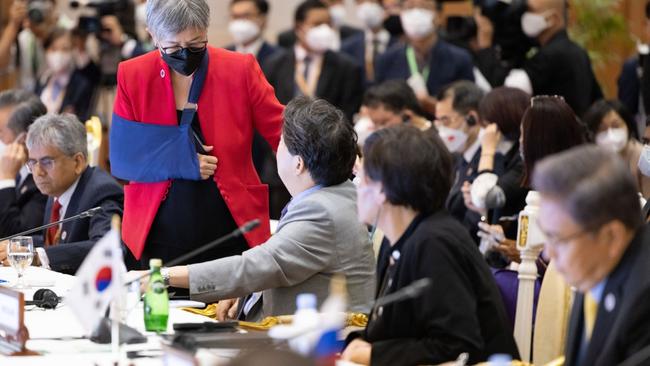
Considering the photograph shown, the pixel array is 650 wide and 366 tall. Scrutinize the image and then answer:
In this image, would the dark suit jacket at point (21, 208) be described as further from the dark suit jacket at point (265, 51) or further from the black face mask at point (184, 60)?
the dark suit jacket at point (265, 51)

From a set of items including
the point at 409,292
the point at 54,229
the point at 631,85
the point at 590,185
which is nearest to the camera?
the point at 590,185

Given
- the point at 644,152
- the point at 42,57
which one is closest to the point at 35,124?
the point at 644,152

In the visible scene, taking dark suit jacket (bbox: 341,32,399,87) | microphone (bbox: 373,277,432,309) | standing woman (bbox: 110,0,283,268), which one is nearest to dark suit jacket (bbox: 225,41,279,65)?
dark suit jacket (bbox: 341,32,399,87)

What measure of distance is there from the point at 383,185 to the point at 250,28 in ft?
18.1

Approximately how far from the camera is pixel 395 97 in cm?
637

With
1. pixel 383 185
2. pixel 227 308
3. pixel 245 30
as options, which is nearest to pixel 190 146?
pixel 227 308

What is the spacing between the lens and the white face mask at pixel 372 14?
28.5 ft

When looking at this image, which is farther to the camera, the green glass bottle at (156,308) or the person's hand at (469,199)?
the person's hand at (469,199)

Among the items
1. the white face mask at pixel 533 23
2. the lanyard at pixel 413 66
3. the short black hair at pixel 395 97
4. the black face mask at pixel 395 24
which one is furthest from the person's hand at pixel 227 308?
the black face mask at pixel 395 24

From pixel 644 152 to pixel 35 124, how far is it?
85.8 inches

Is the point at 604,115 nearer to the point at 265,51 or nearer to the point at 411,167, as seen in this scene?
the point at 265,51

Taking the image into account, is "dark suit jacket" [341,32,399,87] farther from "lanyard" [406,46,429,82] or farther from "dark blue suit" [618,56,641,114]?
"dark blue suit" [618,56,641,114]

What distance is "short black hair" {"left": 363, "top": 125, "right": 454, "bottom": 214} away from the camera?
279cm

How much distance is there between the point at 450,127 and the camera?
5.96 m
